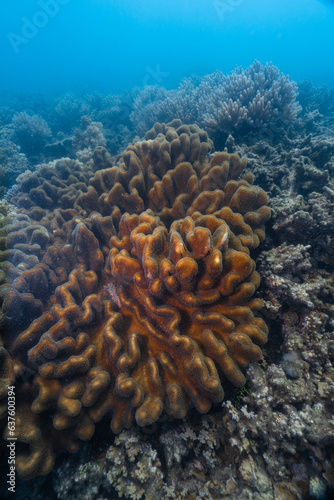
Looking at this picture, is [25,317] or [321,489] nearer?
[321,489]

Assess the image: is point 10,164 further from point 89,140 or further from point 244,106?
point 244,106

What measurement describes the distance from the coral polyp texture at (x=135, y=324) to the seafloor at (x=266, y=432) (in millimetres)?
287

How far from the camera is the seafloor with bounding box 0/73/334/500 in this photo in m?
1.95

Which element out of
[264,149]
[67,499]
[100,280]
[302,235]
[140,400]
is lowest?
[67,499]

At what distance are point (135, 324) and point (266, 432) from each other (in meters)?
1.64

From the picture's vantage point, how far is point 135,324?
8.97 feet

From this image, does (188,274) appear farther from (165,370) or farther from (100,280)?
(100,280)

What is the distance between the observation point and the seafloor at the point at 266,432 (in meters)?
1.95

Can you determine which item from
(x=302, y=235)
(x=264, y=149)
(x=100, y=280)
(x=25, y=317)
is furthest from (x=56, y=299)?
(x=264, y=149)

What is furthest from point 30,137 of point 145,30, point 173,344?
point 145,30

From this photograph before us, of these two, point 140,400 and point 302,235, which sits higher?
point 302,235

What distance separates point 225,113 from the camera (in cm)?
543

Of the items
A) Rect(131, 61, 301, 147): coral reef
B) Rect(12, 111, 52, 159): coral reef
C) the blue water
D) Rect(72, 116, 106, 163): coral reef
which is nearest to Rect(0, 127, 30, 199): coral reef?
Rect(12, 111, 52, 159): coral reef

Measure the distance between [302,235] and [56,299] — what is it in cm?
345
